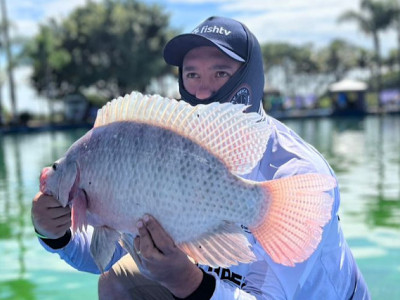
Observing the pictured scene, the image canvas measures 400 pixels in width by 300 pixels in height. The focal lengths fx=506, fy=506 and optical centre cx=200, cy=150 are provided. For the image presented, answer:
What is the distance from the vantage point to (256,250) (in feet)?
5.78

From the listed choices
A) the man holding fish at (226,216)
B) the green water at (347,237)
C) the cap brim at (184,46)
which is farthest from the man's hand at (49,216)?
the green water at (347,237)

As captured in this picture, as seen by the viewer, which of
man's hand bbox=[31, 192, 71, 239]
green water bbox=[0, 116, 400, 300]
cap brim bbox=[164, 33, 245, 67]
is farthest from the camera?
green water bbox=[0, 116, 400, 300]

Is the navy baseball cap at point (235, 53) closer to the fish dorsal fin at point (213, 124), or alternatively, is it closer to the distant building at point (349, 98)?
the fish dorsal fin at point (213, 124)

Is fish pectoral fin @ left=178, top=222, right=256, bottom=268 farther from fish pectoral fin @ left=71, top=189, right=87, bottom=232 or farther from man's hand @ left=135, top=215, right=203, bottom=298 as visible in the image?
fish pectoral fin @ left=71, top=189, right=87, bottom=232

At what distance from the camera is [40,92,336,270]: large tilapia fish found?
1.45m

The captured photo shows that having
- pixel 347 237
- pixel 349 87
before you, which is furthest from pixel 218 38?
pixel 349 87

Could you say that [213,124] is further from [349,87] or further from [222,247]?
[349,87]

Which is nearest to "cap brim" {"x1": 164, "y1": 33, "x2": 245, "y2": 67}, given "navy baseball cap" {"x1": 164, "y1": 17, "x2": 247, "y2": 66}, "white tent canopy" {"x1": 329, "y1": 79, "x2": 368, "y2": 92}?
"navy baseball cap" {"x1": 164, "y1": 17, "x2": 247, "y2": 66}

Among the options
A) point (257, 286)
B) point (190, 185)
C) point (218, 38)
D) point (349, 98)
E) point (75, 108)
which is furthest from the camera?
point (75, 108)

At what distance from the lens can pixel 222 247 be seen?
1.50 metres

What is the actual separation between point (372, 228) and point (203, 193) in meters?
4.90

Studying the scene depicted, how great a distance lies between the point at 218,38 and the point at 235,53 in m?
0.09

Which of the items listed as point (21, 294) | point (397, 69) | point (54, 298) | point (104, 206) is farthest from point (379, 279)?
point (397, 69)

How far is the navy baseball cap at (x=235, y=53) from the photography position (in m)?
1.97
